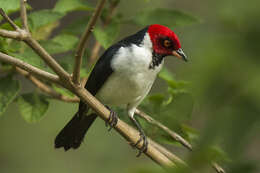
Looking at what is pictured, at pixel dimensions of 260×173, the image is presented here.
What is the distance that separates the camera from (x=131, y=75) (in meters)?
2.46

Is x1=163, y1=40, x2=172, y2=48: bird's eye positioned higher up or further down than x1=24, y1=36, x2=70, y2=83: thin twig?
higher up

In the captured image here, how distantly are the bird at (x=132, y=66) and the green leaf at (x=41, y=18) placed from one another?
1.60 feet

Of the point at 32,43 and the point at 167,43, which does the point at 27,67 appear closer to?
the point at 32,43

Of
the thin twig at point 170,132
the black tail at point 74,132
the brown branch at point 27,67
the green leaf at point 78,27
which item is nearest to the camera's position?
the brown branch at point 27,67

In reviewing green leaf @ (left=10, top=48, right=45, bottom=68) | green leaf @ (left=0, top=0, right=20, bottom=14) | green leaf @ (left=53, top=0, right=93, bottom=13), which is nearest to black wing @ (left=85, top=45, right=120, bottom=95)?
green leaf @ (left=53, top=0, right=93, bottom=13)

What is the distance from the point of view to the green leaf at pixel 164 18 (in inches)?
90.1

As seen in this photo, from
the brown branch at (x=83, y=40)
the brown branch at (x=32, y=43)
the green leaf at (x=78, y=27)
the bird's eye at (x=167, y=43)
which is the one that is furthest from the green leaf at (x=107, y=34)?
the brown branch at (x=32, y=43)

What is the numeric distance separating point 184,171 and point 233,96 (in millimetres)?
86

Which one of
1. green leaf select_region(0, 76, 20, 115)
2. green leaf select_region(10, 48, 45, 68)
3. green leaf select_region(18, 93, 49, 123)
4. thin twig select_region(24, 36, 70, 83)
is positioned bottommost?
green leaf select_region(18, 93, 49, 123)

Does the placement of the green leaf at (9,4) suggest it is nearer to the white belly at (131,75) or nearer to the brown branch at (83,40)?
the brown branch at (83,40)

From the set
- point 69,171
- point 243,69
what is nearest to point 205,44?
point 243,69

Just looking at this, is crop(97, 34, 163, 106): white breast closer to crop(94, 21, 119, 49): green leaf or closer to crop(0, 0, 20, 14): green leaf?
crop(94, 21, 119, 49): green leaf

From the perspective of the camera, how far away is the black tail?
2730 millimetres

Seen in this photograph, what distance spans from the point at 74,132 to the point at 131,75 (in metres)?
0.68
